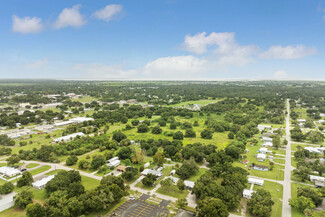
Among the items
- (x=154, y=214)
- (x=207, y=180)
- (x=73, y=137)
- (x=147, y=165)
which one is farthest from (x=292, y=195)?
(x=73, y=137)

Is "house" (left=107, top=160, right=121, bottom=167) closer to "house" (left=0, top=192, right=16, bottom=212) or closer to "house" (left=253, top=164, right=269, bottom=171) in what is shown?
"house" (left=0, top=192, right=16, bottom=212)

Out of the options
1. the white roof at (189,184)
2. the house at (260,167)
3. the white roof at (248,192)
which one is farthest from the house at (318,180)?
the white roof at (189,184)

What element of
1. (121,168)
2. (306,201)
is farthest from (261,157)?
(121,168)

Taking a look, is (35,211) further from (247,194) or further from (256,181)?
A: (256,181)

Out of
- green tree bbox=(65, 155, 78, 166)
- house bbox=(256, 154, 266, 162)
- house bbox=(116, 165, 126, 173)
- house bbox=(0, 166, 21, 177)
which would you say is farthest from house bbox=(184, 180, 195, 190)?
house bbox=(0, 166, 21, 177)

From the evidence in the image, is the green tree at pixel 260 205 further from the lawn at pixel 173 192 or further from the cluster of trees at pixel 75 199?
the cluster of trees at pixel 75 199

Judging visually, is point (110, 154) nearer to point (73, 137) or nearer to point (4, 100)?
point (73, 137)
